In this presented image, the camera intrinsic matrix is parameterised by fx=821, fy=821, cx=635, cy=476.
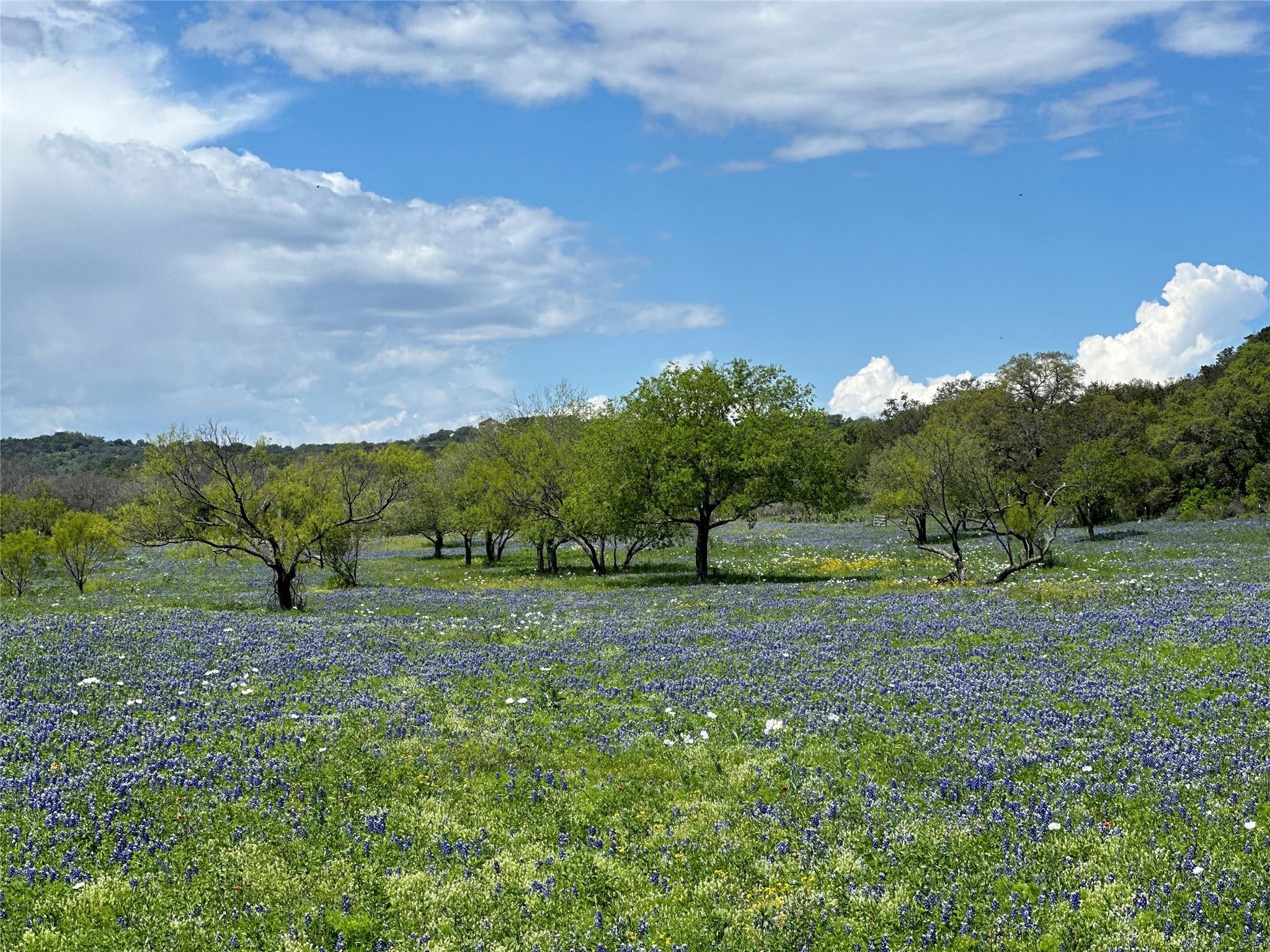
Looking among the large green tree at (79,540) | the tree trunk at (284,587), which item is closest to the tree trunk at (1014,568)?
the tree trunk at (284,587)

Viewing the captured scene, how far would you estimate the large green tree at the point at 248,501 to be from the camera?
2786 cm

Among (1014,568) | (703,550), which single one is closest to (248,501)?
(703,550)

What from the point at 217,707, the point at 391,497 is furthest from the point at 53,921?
the point at 391,497

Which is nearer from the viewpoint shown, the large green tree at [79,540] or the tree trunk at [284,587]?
the tree trunk at [284,587]

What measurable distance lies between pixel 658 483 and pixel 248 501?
17.1 metres

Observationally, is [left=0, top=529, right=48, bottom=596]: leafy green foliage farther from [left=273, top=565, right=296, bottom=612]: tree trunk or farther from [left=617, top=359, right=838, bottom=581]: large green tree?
[left=617, top=359, right=838, bottom=581]: large green tree

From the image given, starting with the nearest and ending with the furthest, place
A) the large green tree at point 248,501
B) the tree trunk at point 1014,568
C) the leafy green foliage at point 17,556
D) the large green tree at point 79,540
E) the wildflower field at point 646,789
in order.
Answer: the wildflower field at point 646,789
the large green tree at point 248,501
the tree trunk at point 1014,568
the leafy green foliage at point 17,556
the large green tree at point 79,540

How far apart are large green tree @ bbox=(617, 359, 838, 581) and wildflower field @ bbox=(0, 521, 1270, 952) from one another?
59.7 feet

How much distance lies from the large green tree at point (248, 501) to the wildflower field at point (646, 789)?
9.15 meters

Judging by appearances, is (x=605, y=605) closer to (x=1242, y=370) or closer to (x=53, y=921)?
(x=53, y=921)

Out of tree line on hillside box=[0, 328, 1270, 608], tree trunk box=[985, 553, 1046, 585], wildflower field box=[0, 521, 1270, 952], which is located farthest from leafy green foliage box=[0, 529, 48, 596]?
tree trunk box=[985, 553, 1046, 585]

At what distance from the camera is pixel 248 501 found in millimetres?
29172

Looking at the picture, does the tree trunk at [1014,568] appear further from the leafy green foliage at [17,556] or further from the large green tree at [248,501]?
the leafy green foliage at [17,556]

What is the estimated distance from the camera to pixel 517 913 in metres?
7.46
